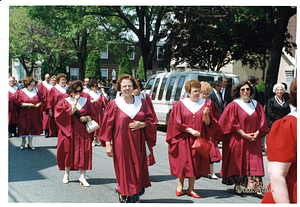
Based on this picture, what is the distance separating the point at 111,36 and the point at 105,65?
3614cm

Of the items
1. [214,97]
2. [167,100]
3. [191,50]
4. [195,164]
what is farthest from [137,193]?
[191,50]

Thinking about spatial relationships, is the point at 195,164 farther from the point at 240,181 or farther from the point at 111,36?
the point at 111,36

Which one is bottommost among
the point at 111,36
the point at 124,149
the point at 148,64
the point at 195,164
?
the point at 195,164

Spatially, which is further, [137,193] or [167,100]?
[167,100]

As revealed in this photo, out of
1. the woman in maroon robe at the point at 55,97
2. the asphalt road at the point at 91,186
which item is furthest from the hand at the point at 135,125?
the woman in maroon robe at the point at 55,97

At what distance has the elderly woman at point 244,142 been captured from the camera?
572 centimetres

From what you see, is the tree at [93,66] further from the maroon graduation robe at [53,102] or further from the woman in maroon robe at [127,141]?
the woman in maroon robe at [127,141]

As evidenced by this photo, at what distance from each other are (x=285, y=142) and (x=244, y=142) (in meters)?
3.49

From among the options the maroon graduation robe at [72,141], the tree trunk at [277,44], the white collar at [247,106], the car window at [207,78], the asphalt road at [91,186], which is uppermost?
the tree trunk at [277,44]

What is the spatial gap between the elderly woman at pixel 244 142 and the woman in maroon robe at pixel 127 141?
1.54m

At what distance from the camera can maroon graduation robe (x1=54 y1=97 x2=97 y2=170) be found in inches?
250

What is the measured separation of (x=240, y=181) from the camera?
19.0ft

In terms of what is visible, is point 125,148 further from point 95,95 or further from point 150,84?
point 150,84
